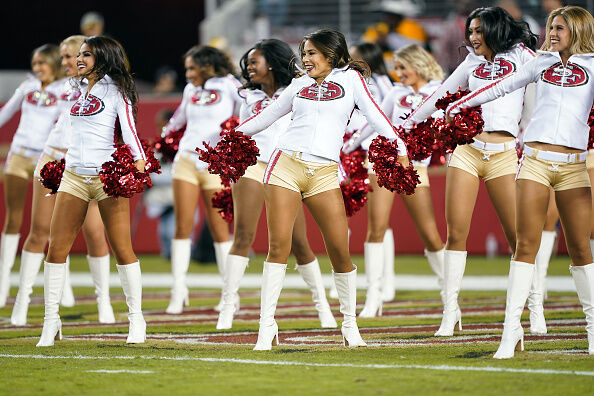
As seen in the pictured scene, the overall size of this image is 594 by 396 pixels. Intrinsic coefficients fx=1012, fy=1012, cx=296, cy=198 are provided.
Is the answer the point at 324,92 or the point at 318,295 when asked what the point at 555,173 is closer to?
the point at 324,92

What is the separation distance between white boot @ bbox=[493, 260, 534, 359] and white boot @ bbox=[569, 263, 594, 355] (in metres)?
0.27

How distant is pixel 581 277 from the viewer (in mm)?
5453

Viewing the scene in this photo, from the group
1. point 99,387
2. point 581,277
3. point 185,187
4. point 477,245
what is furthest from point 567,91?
point 477,245

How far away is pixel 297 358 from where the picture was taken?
5.46 meters

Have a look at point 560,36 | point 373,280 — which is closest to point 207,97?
point 373,280

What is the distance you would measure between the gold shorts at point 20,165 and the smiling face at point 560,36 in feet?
15.9

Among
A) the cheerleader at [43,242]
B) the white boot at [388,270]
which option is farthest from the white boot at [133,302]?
the white boot at [388,270]

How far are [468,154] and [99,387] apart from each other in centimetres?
301

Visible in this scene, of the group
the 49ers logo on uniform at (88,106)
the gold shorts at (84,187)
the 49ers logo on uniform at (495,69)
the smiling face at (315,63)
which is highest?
the 49ers logo on uniform at (495,69)

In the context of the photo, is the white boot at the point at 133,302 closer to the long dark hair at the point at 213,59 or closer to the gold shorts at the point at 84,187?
the gold shorts at the point at 84,187

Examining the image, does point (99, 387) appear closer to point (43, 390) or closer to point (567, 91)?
point (43, 390)

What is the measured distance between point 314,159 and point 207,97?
268 centimetres

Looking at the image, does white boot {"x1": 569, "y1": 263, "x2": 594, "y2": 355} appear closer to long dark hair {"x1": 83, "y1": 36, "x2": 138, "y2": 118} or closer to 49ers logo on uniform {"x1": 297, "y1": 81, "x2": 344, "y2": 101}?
49ers logo on uniform {"x1": 297, "y1": 81, "x2": 344, "y2": 101}

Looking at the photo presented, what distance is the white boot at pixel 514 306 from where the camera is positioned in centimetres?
531
